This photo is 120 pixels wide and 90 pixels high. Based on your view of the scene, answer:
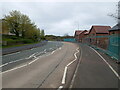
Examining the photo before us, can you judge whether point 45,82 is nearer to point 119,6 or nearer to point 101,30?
point 119,6

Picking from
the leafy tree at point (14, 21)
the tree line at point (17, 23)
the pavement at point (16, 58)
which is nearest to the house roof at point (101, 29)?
the tree line at point (17, 23)

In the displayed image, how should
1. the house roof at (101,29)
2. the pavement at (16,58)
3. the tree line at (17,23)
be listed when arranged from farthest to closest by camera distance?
the house roof at (101,29) → the tree line at (17,23) → the pavement at (16,58)

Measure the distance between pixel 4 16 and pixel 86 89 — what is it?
4293cm

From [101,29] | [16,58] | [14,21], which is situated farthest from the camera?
[101,29]

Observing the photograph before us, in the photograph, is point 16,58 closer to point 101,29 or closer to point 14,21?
point 14,21

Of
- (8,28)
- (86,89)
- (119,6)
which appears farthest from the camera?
(8,28)

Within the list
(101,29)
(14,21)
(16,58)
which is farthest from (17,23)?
(101,29)

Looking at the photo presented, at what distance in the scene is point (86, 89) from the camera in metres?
5.86

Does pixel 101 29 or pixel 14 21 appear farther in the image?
pixel 101 29

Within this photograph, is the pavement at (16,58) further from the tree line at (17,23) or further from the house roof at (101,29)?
the house roof at (101,29)

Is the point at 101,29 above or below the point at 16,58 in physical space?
above

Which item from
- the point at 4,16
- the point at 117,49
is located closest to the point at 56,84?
the point at 117,49

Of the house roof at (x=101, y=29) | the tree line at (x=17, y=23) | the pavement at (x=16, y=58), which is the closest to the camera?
the pavement at (x=16, y=58)

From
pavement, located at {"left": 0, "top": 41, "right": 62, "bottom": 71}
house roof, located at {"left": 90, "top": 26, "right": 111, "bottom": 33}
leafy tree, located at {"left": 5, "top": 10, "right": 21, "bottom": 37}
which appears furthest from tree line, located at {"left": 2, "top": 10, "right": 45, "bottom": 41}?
house roof, located at {"left": 90, "top": 26, "right": 111, "bottom": 33}
